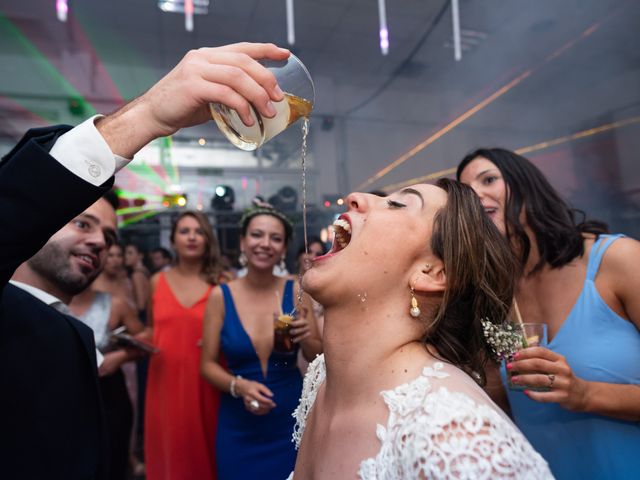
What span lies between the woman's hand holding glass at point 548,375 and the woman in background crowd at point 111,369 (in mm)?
2587

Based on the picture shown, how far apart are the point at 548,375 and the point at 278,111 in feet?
3.97

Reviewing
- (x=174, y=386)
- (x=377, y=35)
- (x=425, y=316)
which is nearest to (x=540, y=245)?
(x=425, y=316)

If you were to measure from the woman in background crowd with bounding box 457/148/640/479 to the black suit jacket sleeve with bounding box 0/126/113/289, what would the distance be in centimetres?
137

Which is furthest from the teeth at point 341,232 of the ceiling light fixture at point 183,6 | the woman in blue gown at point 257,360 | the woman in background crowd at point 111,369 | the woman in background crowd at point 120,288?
the ceiling light fixture at point 183,6

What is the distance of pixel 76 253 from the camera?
5.61 feet

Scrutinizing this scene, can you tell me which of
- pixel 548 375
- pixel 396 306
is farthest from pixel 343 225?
pixel 548 375

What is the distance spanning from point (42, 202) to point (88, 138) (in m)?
0.14

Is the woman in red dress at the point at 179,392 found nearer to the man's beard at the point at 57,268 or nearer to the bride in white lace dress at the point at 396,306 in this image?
the man's beard at the point at 57,268

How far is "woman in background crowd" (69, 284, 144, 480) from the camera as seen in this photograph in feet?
9.71

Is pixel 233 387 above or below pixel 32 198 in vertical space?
below

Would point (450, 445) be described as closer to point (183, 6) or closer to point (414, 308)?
point (414, 308)

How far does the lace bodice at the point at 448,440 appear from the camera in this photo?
0.75 m

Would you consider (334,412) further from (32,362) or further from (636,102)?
(636,102)

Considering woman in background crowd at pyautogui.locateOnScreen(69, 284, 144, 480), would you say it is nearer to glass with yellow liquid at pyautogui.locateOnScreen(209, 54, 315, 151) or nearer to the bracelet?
the bracelet
